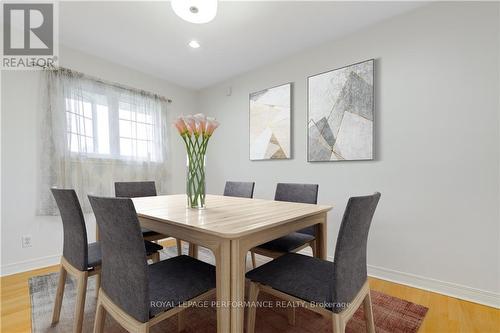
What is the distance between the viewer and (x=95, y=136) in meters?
2.89

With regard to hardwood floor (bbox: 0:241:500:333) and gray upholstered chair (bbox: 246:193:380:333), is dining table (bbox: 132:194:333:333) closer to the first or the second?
gray upholstered chair (bbox: 246:193:380:333)

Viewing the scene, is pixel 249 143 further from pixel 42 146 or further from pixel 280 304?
pixel 42 146

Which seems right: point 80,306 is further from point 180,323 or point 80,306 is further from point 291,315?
point 291,315

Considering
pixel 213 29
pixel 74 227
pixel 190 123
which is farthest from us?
pixel 213 29

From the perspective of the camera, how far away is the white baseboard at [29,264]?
229cm

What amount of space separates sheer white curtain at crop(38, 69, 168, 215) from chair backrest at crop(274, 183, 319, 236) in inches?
80.2

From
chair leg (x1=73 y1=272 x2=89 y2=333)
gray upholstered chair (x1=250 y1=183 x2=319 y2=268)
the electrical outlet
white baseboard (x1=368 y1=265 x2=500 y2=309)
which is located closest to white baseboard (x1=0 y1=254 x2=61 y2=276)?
the electrical outlet

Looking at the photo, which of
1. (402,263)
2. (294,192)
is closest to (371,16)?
(294,192)

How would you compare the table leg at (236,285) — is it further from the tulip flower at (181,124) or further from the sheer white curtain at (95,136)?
the sheer white curtain at (95,136)

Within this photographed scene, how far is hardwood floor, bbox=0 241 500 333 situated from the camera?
153cm

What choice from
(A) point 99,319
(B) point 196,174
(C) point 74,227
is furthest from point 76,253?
(B) point 196,174

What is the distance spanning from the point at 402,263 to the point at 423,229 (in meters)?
0.37

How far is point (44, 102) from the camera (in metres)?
2.51

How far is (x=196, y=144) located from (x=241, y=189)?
106 centimetres
